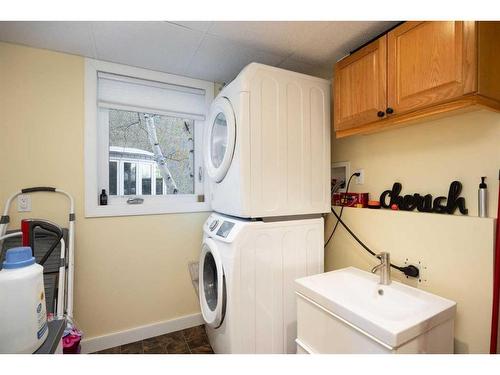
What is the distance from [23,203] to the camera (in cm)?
171

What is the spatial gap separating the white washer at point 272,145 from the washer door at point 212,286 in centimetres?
32

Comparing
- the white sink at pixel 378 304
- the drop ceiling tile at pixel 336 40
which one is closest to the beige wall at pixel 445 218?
the white sink at pixel 378 304

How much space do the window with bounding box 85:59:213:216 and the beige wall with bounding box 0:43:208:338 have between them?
0.27 feet

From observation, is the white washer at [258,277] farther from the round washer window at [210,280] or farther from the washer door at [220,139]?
the washer door at [220,139]

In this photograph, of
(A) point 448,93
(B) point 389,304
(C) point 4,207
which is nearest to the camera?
(A) point 448,93

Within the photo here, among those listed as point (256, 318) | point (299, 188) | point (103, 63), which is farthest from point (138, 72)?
point (256, 318)

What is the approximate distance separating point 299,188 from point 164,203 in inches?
48.6

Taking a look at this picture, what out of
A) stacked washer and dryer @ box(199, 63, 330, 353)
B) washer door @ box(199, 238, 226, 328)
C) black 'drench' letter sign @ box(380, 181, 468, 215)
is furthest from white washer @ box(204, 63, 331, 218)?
black 'drench' letter sign @ box(380, 181, 468, 215)

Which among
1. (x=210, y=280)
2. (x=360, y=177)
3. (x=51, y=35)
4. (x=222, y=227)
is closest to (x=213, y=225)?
(x=222, y=227)

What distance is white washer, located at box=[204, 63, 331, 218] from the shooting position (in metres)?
1.54

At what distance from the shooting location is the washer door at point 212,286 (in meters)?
1.54

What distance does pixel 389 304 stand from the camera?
1.25 meters

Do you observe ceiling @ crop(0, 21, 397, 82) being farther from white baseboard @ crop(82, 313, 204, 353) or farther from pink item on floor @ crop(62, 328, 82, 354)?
white baseboard @ crop(82, 313, 204, 353)
